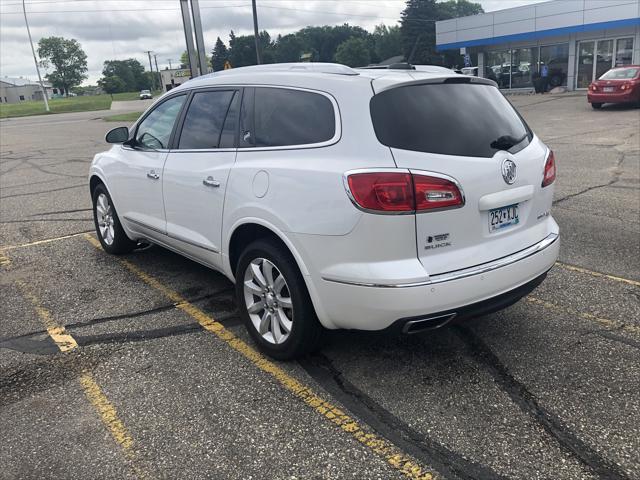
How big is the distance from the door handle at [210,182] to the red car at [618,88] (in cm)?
2002

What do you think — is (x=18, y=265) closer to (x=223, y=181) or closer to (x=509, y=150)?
(x=223, y=181)

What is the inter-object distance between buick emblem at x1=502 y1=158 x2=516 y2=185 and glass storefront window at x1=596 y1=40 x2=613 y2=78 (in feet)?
101

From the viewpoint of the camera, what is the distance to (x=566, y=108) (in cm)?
2236

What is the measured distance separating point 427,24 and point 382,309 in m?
64.0

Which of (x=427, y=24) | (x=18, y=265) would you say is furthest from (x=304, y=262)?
(x=427, y=24)

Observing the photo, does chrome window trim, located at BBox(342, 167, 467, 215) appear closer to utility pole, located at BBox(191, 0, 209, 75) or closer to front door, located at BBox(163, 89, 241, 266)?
front door, located at BBox(163, 89, 241, 266)

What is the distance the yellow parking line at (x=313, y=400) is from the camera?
8.65 ft

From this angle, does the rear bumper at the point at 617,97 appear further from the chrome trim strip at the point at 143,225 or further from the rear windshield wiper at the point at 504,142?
the chrome trim strip at the point at 143,225

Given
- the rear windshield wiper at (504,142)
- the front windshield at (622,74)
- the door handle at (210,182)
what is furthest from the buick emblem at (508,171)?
the front windshield at (622,74)

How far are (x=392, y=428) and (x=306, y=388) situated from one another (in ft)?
2.02

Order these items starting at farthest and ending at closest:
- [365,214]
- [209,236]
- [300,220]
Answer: [209,236] → [300,220] → [365,214]

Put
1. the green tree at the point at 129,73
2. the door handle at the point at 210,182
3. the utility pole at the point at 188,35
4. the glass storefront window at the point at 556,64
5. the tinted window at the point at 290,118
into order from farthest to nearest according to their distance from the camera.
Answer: the green tree at the point at 129,73 → the glass storefront window at the point at 556,64 → the utility pole at the point at 188,35 → the door handle at the point at 210,182 → the tinted window at the point at 290,118

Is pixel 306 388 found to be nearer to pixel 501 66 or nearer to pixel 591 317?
pixel 591 317

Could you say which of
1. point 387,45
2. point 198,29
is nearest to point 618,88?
point 198,29
